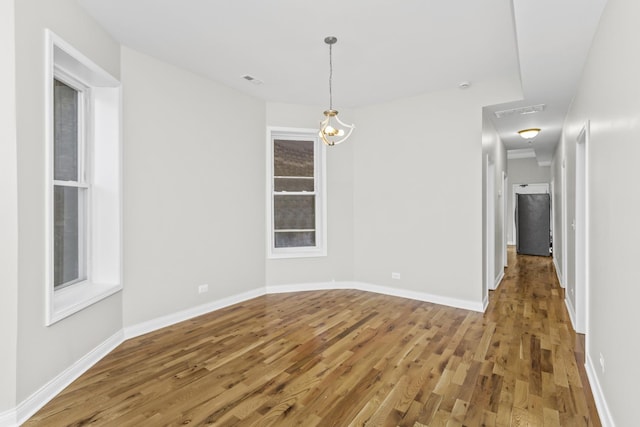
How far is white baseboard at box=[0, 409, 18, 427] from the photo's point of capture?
1.92m

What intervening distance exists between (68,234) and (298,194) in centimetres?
298

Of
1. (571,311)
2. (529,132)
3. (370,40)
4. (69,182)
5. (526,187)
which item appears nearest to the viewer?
(69,182)

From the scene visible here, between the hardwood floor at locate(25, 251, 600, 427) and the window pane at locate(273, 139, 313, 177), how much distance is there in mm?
2150

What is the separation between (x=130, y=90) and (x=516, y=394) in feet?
13.9

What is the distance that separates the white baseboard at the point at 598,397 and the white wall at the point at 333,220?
10.4ft

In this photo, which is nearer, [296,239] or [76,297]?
[76,297]

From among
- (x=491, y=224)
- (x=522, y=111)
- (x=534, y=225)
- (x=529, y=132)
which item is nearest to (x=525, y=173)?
(x=534, y=225)

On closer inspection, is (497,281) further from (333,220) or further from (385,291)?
(333,220)

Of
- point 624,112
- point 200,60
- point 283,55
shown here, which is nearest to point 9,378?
point 200,60

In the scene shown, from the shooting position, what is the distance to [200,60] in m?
3.53

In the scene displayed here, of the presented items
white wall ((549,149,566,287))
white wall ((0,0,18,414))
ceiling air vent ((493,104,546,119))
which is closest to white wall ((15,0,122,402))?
white wall ((0,0,18,414))

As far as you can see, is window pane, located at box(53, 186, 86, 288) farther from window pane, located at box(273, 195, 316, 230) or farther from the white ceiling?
window pane, located at box(273, 195, 316, 230)

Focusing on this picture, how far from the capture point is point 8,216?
198cm

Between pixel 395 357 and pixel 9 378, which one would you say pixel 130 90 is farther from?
pixel 395 357
